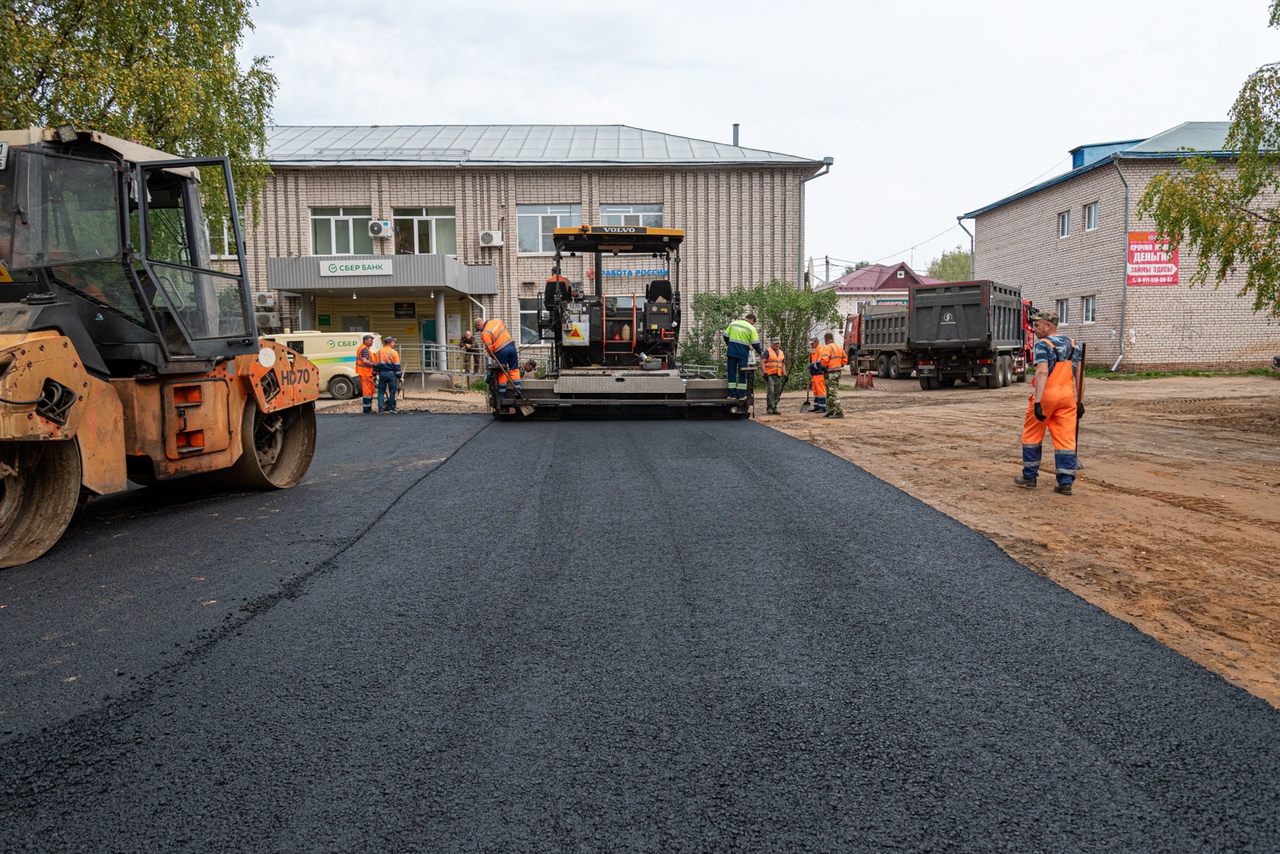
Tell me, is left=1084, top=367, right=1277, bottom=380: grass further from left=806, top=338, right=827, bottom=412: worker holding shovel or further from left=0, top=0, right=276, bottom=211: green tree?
left=0, top=0, right=276, bottom=211: green tree

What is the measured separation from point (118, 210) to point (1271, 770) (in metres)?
6.78

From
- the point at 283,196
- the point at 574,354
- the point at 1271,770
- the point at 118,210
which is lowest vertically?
the point at 1271,770

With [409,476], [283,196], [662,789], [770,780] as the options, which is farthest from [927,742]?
[283,196]

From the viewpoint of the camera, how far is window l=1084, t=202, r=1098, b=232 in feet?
93.4

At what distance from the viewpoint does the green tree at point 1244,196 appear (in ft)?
38.3

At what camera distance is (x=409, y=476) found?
8523 millimetres

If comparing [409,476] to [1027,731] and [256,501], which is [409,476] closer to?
[256,501]

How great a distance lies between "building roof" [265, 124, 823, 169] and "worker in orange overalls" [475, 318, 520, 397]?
1528cm

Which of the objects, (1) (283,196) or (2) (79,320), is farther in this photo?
(1) (283,196)

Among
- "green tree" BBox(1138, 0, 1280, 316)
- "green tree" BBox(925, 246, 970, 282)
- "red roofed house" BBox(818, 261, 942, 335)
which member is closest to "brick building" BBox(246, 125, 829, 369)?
"green tree" BBox(1138, 0, 1280, 316)

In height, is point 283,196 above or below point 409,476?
above

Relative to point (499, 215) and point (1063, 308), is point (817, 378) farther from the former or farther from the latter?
point (1063, 308)

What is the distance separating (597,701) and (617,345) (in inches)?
469

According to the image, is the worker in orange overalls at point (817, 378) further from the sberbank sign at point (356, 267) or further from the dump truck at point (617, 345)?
the sberbank sign at point (356, 267)
